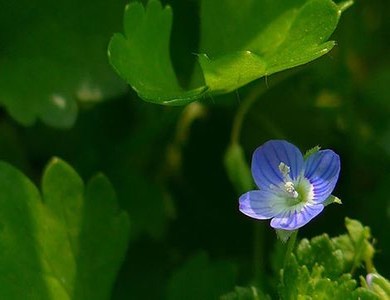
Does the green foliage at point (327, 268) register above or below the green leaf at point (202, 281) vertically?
above

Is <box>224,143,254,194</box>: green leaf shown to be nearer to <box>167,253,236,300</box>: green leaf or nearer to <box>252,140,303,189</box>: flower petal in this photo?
<box>167,253,236,300</box>: green leaf

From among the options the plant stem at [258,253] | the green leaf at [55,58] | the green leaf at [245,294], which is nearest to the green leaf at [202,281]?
the plant stem at [258,253]

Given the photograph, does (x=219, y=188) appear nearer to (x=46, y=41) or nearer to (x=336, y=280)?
(x=46, y=41)

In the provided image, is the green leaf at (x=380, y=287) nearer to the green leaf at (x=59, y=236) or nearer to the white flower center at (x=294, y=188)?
the white flower center at (x=294, y=188)

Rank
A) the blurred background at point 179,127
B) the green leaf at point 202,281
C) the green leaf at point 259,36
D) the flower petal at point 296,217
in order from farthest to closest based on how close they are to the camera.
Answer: the blurred background at point 179,127, the green leaf at point 202,281, the green leaf at point 259,36, the flower petal at point 296,217

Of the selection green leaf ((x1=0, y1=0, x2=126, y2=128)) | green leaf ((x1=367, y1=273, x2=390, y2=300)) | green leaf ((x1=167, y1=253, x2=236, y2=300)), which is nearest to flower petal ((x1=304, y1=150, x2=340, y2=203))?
green leaf ((x1=367, y1=273, x2=390, y2=300))

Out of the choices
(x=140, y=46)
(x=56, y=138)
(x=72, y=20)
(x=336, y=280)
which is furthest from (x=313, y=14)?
(x=56, y=138)
